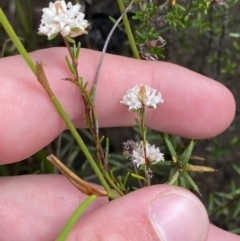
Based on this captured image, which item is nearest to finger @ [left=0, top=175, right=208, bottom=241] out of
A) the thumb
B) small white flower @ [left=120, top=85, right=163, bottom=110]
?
the thumb

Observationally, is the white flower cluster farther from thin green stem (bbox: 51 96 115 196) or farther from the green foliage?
the green foliage

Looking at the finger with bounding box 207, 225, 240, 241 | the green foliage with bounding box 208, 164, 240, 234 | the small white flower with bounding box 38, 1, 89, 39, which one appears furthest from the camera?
the green foliage with bounding box 208, 164, 240, 234

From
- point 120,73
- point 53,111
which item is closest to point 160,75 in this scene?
point 120,73

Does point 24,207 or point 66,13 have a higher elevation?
point 66,13

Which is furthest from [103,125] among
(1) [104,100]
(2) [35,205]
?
(2) [35,205]

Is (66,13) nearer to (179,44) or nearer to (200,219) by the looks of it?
(200,219)

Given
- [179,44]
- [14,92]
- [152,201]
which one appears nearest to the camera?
[152,201]

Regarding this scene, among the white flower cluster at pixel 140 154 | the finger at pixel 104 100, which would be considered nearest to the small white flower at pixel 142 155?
the white flower cluster at pixel 140 154

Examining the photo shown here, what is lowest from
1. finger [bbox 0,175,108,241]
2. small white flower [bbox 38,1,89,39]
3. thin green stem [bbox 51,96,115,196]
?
finger [bbox 0,175,108,241]
